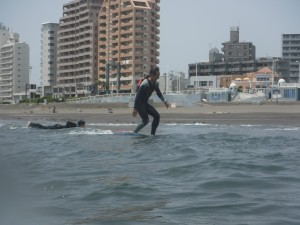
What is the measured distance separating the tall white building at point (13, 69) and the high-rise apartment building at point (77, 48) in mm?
23287

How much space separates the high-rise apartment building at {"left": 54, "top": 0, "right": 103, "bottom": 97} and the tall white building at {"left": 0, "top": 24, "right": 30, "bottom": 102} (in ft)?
76.4

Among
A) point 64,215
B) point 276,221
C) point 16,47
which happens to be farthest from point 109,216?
point 16,47

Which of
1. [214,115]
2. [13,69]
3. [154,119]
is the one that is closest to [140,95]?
[154,119]

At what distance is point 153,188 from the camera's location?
505 centimetres

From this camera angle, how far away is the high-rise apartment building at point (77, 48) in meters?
131

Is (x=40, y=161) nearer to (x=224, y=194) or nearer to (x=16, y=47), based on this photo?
(x=224, y=194)

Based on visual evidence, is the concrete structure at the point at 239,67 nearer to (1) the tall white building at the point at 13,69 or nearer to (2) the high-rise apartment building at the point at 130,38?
(2) the high-rise apartment building at the point at 130,38

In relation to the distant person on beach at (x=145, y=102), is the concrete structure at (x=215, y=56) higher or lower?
higher

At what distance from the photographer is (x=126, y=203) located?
447 centimetres

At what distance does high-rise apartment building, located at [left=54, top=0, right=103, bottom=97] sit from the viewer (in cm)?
13088

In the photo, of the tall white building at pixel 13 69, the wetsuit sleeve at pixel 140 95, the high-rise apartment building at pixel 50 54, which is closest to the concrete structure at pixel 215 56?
the high-rise apartment building at pixel 50 54

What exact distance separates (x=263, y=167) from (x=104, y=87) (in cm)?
10738

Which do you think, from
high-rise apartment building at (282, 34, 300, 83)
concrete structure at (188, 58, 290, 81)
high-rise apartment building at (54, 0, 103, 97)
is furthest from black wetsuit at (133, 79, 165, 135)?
high-rise apartment building at (282, 34, 300, 83)

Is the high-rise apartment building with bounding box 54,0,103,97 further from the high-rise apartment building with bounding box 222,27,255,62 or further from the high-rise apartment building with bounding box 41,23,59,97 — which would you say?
the high-rise apartment building with bounding box 222,27,255,62
